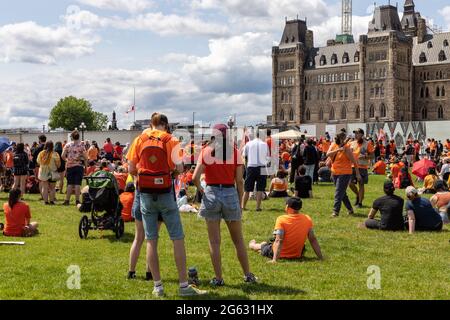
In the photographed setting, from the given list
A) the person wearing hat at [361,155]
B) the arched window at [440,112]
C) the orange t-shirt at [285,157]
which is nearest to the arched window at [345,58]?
the arched window at [440,112]

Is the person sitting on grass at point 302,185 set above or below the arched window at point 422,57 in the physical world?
below

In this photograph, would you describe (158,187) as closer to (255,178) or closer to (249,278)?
(249,278)

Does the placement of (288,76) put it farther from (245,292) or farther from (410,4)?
(245,292)

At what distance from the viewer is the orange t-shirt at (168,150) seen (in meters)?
7.29

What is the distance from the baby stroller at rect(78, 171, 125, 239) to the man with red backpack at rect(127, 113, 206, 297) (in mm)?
4266

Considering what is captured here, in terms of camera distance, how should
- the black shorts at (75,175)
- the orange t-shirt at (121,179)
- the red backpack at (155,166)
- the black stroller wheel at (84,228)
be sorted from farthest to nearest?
the orange t-shirt at (121,179), the black shorts at (75,175), the black stroller wheel at (84,228), the red backpack at (155,166)

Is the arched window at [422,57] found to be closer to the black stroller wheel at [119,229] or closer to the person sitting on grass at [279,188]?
the person sitting on grass at [279,188]

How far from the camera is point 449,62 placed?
107938 millimetres

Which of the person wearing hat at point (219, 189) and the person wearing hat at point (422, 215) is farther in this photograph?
the person wearing hat at point (422, 215)

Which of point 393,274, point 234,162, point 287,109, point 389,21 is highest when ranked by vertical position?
point 389,21

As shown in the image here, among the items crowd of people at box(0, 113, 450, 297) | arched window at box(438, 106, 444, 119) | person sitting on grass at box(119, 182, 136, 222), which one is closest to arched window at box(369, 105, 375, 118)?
arched window at box(438, 106, 444, 119)

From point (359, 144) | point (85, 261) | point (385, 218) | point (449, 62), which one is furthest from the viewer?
point (449, 62)

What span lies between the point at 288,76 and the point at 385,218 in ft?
359

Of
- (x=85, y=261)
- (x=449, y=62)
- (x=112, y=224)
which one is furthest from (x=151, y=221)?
(x=449, y=62)
